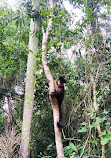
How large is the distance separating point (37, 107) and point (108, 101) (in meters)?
2.40

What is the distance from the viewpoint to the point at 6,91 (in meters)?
6.12

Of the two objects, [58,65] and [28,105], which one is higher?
[58,65]

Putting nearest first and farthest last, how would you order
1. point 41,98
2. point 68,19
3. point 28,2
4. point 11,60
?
point 68,19 < point 28,2 < point 41,98 < point 11,60

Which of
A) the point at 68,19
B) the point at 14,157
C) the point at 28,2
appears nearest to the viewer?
the point at 68,19

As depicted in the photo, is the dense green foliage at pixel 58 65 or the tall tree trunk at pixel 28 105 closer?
the dense green foliage at pixel 58 65

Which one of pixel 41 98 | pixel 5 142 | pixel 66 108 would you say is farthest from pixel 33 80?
pixel 5 142

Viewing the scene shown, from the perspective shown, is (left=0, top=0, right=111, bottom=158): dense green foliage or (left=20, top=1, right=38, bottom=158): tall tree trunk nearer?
(left=0, top=0, right=111, bottom=158): dense green foliage

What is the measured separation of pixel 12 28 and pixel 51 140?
13.2ft

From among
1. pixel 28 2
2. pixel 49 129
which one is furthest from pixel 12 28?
pixel 49 129

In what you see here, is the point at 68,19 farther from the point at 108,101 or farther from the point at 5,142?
the point at 5,142

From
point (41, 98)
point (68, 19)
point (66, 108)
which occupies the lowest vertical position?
point (66, 108)

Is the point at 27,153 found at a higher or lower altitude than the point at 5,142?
lower

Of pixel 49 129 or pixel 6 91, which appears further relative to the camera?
pixel 6 91

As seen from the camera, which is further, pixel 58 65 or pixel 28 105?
pixel 28 105
